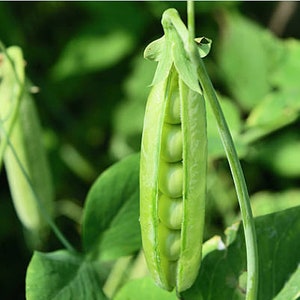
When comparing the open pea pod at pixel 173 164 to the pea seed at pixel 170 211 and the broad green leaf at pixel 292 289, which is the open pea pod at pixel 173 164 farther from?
the broad green leaf at pixel 292 289

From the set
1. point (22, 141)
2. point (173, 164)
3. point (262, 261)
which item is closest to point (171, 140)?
point (173, 164)

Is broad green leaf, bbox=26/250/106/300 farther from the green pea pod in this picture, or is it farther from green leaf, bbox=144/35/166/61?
green leaf, bbox=144/35/166/61

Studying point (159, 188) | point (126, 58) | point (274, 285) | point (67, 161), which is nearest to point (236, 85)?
point (126, 58)

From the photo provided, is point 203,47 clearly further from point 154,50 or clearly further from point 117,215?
point 117,215

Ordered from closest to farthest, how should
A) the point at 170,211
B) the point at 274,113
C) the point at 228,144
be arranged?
the point at 228,144
the point at 170,211
the point at 274,113

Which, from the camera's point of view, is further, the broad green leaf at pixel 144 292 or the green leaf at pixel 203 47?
the broad green leaf at pixel 144 292

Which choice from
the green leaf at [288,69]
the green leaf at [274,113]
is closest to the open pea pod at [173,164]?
the green leaf at [274,113]

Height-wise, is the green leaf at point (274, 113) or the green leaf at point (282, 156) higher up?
the green leaf at point (274, 113)
